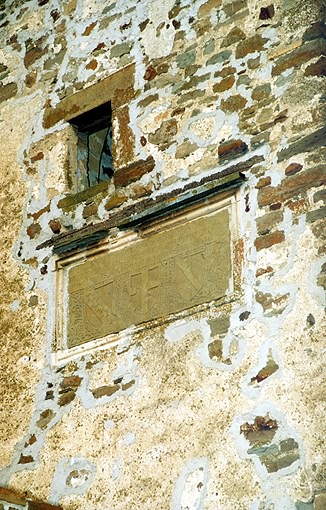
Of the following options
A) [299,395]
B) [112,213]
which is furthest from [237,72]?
[299,395]

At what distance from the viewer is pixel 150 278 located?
6.47m

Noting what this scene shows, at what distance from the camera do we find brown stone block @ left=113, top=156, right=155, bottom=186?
686 cm

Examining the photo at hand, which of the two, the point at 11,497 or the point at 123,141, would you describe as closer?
the point at 11,497

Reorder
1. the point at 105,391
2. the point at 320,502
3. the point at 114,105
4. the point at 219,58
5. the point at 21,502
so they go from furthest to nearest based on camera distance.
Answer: the point at 114,105
the point at 219,58
the point at 105,391
the point at 21,502
the point at 320,502

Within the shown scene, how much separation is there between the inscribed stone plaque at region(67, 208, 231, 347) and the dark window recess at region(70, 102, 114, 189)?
85 centimetres

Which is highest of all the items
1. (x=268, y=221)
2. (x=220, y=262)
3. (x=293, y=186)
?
(x=293, y=186)

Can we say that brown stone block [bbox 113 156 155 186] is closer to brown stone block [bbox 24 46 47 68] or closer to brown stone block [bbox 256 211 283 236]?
A: brown stone block [bbox 256 211 283 236]

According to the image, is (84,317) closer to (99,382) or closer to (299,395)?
(99,382)

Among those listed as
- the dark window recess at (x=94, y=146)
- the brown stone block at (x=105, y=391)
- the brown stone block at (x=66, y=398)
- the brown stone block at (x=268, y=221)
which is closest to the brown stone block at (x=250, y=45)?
the dark window recess at (x=94, y=146)

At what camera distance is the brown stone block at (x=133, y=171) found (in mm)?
6859

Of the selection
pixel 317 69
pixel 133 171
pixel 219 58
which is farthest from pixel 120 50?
pixel 317 69

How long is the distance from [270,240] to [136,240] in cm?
95

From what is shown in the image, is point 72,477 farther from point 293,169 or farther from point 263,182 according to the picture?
point 293,169

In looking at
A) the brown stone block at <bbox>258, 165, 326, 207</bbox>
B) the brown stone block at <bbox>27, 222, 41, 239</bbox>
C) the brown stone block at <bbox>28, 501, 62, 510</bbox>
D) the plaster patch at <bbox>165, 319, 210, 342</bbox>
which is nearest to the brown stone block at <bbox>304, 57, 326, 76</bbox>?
the brown stone block at <bbox>258, 165, 326, 207</bbox>
